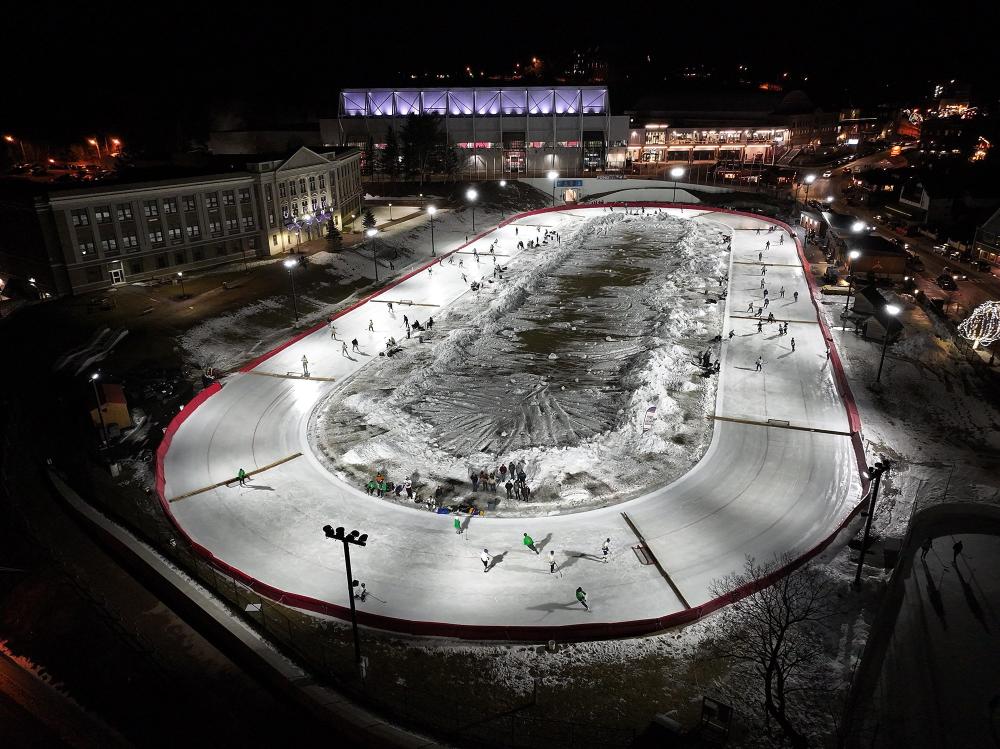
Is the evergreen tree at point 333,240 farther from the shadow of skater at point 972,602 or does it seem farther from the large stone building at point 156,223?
the shadow of skater at point 972,602

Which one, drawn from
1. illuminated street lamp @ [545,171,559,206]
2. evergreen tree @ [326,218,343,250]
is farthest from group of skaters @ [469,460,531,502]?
illuminated street lamp @ [545,171,559,206]

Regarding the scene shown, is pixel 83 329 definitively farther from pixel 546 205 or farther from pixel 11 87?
pixel 11 87

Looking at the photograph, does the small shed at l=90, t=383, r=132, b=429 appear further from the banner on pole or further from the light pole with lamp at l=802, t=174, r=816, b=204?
the light pole with lamp at l=802, t=174, r=816, b=204

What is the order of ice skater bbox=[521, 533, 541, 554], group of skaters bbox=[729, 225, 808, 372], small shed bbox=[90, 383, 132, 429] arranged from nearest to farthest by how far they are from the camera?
1. ice skater bbox=[521, 533, 541, 554]
2. small shed bbox=[90, 383, 132, 429]
3. group of skaters bbox=[729, 225, 808, 372]

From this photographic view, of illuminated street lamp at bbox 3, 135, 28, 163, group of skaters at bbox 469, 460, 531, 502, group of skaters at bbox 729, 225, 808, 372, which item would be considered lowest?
group of skaters at bbox 469, 460, 531, 502

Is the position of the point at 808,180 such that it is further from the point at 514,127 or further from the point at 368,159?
the point at 368,159

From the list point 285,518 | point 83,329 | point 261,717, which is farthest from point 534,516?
point 83,329
